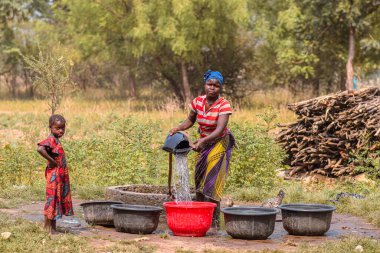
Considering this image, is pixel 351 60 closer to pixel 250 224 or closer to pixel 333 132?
pixel 333 132

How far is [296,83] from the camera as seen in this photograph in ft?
108

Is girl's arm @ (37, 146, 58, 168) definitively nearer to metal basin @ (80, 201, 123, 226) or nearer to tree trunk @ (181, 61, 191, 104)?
metal basin @ (80, 201, 123, 226)

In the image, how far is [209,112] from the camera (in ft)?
26.0

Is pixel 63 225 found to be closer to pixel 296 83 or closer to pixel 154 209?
pixel 154 209

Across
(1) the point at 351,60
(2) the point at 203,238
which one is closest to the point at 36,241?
(2) the point at 203,238

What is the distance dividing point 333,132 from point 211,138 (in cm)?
614

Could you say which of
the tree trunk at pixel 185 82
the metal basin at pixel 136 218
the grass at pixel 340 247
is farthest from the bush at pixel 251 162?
the tree trunk at pixel 185 82

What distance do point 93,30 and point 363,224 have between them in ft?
78.5

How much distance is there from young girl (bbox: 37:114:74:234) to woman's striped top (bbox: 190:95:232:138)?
144 cm

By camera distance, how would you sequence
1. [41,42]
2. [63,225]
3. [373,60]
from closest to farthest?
[63,225] < [373,60] < [41,42]

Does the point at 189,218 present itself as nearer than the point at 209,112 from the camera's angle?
Yes

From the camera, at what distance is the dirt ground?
7.19 m

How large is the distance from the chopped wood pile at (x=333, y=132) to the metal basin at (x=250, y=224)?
528 cm

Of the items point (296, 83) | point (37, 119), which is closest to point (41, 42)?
point (296, 83)
